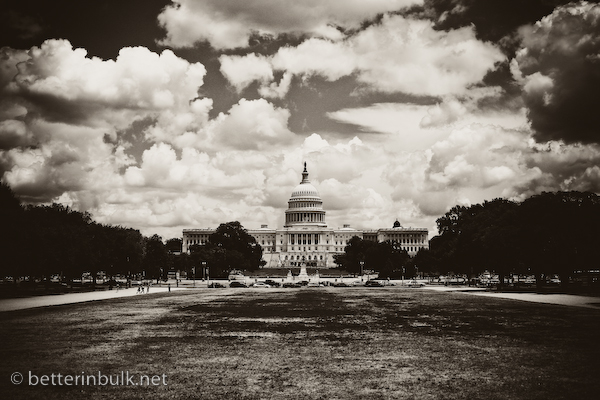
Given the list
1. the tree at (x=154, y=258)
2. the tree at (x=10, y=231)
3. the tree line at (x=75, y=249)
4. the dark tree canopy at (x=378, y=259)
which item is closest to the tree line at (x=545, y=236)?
the dark tree canopy at (x=378, y=259)

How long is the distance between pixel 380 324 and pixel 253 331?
7.00 metres

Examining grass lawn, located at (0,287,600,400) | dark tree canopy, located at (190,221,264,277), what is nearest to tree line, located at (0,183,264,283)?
dark tree canopy, located at (190,221,264,277)

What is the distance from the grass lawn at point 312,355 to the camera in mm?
15328

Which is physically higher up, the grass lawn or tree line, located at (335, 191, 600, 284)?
tree line, located at (335, 191, 600, 284)

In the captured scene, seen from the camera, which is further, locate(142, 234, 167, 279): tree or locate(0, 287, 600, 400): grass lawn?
locate(142, 234, 167, 279): tree

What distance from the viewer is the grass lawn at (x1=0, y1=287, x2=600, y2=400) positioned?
15.3 meters

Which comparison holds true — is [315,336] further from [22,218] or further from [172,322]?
[22,218]

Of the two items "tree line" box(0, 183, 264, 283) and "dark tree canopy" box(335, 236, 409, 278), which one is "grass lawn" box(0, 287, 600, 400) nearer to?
"tree line" box(0, 183, 264, 283)

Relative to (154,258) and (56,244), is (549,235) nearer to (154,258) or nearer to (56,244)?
(56,244)

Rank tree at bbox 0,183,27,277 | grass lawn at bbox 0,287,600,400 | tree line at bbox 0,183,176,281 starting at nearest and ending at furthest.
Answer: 1. grass lawn at bbox 0,287,600,400
2. tree at bbox 0,183,27,277
3. tree line at bbox 0,183,176,281

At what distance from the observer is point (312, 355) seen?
2069 centimetres

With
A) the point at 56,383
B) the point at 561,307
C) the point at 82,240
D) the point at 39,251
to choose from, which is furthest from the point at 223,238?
the point at 56,383

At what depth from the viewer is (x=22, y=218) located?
192 feet

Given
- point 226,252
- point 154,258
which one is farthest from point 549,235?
point 226,252
